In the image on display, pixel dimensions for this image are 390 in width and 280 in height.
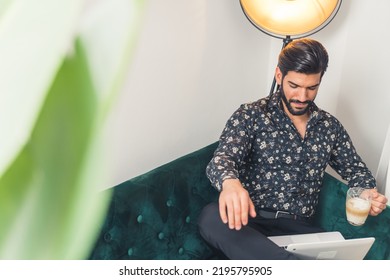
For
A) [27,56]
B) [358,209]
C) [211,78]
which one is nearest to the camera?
[27,56]

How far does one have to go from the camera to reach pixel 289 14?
1.56 m

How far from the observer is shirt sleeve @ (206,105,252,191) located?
126 cm

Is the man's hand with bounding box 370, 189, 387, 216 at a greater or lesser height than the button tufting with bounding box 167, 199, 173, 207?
greater

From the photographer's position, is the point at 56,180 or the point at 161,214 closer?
the point at 56,180

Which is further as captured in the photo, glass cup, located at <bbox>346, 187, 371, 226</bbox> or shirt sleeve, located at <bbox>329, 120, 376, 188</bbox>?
shirt sleeve, located at <bbox>329, 120, 376, 188</bbox>

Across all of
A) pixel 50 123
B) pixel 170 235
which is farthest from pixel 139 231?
pixel 50 123

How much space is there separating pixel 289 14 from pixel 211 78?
1.19 feet

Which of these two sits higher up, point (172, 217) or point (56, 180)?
point (56, 180)

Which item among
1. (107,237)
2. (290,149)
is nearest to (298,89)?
(290,149)

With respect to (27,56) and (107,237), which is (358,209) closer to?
(107,237)

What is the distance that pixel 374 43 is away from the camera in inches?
68.0

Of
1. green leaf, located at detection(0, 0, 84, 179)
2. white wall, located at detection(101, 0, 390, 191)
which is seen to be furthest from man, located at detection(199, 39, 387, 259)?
green leaf, located at detection(0, 0, 84, 179)

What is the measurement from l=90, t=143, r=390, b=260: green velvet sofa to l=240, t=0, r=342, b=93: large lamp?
50 cm

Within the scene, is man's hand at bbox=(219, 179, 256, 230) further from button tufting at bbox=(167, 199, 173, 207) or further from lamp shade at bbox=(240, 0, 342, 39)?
lamp shade at bbox=(240, 0, 342, 39)
